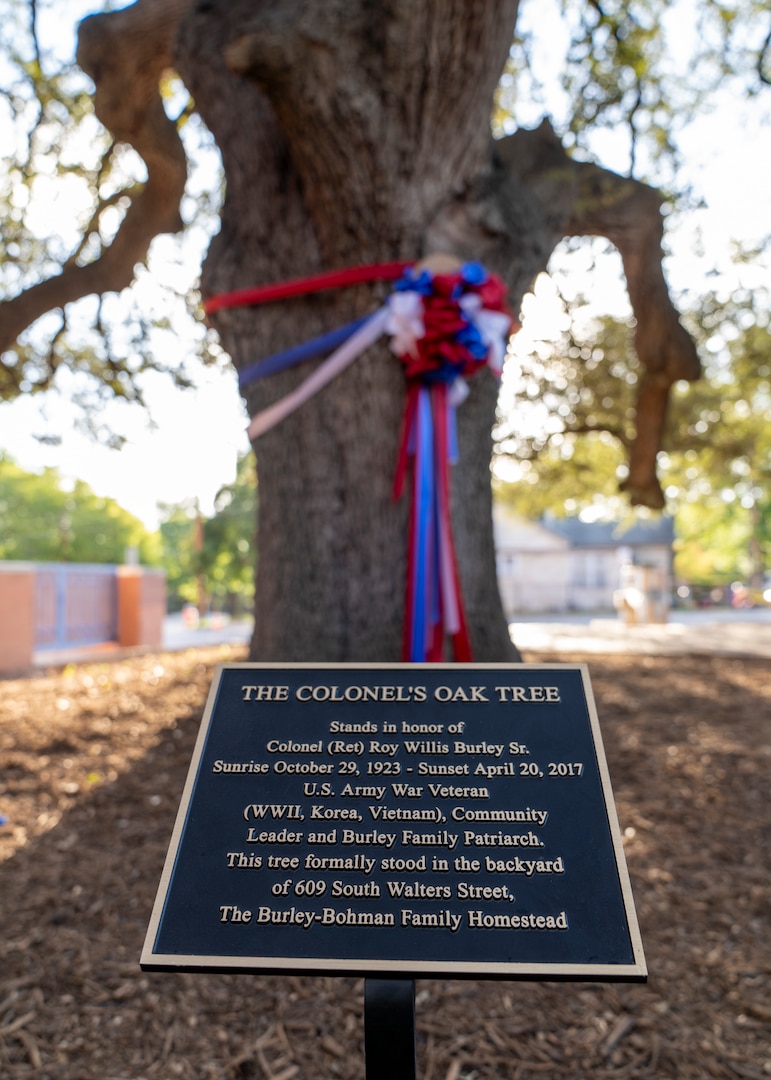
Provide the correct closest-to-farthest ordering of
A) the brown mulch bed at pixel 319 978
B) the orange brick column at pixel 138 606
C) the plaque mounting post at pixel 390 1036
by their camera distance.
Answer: the plaque mounting post at pixel 390 1036 → the brown mulch bed at pixel 319 978 → the orange brick column at pixel 138 606

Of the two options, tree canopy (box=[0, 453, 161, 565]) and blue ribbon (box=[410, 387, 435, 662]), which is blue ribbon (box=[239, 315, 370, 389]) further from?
tree canopy (box=[0, 453, 161, 565])

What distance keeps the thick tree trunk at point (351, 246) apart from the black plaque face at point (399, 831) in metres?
1.57

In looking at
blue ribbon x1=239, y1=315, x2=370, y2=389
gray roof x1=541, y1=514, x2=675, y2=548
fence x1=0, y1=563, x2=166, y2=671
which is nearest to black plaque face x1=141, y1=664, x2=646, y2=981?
blue ribbon x1=239, y1=315, x2=370, y2=389

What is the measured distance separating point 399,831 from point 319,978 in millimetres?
1181

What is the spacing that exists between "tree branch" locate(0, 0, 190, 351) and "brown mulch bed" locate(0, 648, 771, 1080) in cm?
397

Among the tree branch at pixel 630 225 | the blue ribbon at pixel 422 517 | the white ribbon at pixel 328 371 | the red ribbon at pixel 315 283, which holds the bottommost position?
the blue ribbon at pixel 422 517

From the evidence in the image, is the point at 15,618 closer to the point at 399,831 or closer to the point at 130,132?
the point at 130,132

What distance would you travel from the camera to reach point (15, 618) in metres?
10.1

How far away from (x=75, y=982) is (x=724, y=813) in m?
3.03

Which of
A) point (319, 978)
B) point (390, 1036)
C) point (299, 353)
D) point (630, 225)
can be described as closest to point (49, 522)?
point (630, 225)

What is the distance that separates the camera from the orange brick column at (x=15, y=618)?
32.5 feet

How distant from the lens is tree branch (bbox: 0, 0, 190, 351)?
518cm

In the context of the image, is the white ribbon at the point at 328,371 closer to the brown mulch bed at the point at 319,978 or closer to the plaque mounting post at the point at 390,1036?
the brown mulch bed at the point at 319,978

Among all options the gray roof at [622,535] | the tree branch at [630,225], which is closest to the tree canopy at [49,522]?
the gray roof at [622,535]
